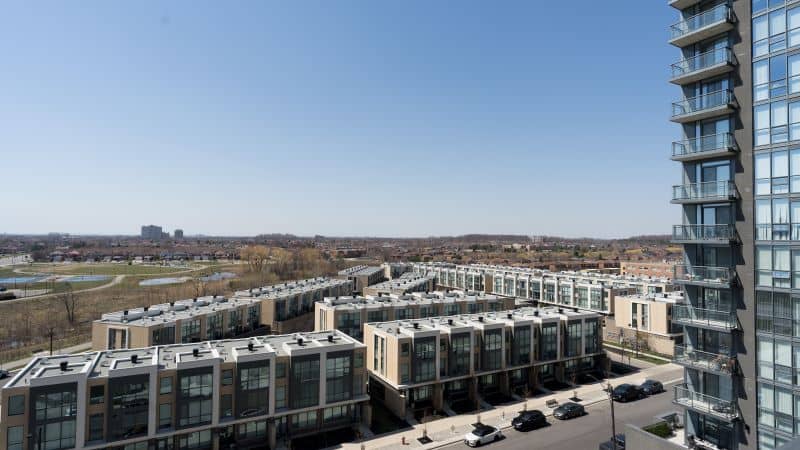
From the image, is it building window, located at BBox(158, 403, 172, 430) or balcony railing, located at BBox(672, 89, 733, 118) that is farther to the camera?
building window, located at BBox(158, 403, 172, 430)

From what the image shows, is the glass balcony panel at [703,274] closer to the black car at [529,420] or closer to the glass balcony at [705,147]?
the glass balcony at [705,147]

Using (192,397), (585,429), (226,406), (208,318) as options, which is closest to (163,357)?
(192,397)

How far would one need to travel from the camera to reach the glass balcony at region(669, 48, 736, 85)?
82.2 ft

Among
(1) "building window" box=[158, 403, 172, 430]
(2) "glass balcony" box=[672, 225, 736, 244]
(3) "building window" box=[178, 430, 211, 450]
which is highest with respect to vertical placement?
(2) "glass balcony" box=[672, 225, 736, 244]

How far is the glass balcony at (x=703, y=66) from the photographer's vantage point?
25062 mm

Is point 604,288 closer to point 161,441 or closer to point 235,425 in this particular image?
point 235,425

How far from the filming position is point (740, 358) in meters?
24.9

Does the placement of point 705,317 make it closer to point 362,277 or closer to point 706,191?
point 706,191

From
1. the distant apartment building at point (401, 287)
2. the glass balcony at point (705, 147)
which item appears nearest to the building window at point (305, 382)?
the glass balcony at point (705, 147)

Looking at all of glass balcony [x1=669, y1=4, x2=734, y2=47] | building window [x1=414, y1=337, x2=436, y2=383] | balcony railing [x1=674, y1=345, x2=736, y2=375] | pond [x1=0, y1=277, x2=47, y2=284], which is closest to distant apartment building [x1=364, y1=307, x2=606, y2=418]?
building window [x1=414, y1=337, x2=436, y2=383]

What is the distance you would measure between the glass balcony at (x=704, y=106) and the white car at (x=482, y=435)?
96.7ft

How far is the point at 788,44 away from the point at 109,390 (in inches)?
1906

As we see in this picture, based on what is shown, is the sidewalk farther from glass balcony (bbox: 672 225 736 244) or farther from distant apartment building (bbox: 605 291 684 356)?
glass balcony (bbox: 672 225 736 244)

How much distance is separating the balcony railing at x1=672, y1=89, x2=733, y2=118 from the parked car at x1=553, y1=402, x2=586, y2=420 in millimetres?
30681
